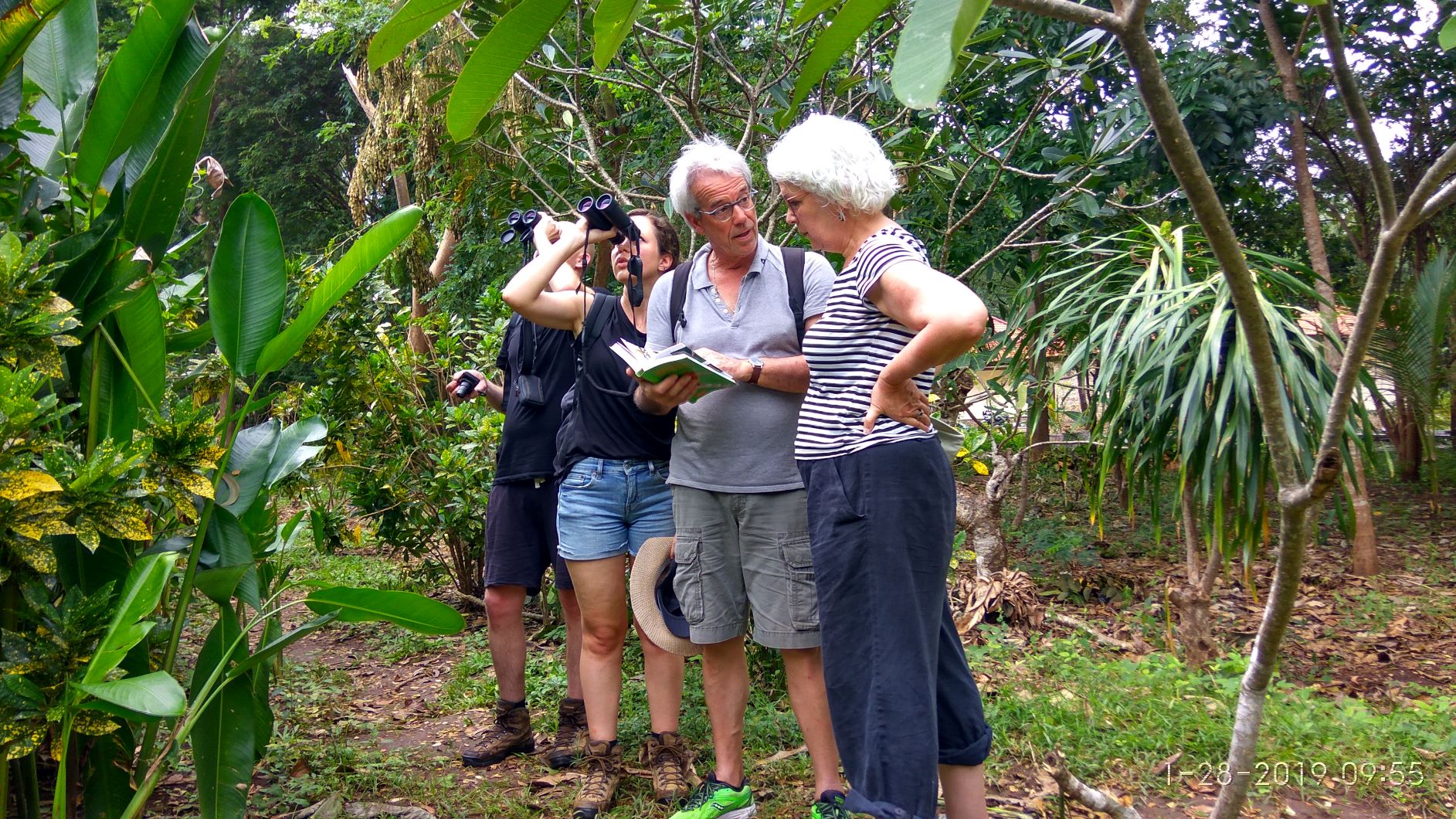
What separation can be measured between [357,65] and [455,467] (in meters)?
8.59

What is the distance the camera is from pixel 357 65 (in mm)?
11609

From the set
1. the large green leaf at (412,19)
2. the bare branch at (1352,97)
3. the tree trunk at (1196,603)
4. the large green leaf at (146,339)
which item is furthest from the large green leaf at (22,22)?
the tree trunk at (1196,603)

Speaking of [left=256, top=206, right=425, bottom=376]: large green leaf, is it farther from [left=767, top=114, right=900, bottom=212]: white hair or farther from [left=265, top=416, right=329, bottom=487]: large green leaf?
[left=767, top=114, right=900, bottom=212]: white hair

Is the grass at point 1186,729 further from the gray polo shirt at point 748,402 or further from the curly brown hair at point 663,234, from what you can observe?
the curly brown hair at point 663,234

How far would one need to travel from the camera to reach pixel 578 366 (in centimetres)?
312

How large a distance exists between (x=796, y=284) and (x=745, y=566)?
79 centimetres

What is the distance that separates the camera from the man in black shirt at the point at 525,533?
346cm

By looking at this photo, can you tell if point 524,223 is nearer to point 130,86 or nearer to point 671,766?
point 130,86

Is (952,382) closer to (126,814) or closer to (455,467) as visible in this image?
(455,467)

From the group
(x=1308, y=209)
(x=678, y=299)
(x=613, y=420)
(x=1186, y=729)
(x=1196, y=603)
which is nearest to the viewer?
(x=678, y=299)

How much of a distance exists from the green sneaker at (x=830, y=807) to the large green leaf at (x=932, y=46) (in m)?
2.07

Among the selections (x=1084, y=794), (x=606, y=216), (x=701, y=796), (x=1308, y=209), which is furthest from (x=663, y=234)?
(x=1308, y=209)

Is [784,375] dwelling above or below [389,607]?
above

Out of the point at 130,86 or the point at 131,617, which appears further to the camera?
the point at 130,86
